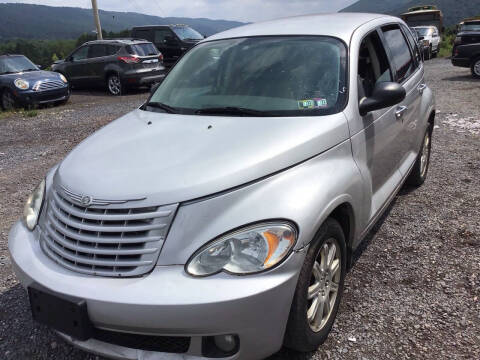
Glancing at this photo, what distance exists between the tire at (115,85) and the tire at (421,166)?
34.3 ft

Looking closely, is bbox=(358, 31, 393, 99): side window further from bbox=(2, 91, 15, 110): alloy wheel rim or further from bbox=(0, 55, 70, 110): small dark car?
bbox=(2, 91, 15, 110): alloy wheel rim

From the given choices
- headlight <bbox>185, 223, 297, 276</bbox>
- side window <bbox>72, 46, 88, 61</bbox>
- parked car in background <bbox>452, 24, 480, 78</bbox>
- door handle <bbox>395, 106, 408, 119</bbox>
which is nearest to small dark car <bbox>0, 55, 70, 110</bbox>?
side window <bbox>72, 46, 88, 61</bbox>

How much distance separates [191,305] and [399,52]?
10.5 feet

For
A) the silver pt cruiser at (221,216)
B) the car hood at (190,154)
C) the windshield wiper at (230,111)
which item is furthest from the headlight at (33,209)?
the windshield wiper at (230,111)

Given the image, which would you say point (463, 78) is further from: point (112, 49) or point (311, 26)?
point (311, 26)

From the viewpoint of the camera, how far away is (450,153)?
6188 millimetres

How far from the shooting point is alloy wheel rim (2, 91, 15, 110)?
37.1 ft

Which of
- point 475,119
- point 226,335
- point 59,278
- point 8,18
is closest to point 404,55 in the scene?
point 226,335

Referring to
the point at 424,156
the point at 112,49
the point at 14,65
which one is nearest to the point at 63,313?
the point at 424,156

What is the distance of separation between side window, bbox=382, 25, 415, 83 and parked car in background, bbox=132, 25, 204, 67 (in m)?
12.8

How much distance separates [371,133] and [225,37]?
1.53 metres

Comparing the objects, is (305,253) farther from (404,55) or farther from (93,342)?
(404,55)

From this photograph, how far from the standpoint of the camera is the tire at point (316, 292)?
2154mm

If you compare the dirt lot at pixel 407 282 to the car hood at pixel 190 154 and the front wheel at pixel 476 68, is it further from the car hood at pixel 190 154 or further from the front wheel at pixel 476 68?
the front wheel at pixel 476 68
